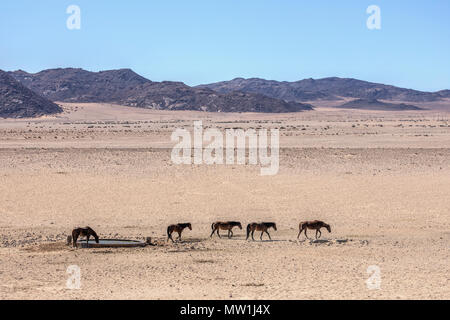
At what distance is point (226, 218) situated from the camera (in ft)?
70.8

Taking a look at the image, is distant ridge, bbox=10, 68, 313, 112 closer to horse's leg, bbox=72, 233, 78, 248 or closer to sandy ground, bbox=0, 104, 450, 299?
sandy ground, bbox=0, 104, 450, 299

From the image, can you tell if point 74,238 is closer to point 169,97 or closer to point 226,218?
point 226,218

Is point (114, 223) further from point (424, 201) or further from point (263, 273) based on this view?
point (424, 201)

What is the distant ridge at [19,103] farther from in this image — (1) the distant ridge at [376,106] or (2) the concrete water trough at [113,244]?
(1) the distant ridge at [376,106]

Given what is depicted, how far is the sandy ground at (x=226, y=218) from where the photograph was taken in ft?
41.1

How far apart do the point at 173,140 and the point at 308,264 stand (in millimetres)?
37234

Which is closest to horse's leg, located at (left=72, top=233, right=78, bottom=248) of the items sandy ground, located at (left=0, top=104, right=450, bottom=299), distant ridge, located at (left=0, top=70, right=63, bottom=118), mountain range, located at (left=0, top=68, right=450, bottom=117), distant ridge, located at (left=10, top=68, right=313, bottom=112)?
sandy ground, located at (left=0, top=104, right=450, bottom=299)

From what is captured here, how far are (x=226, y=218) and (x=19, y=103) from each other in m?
90.4

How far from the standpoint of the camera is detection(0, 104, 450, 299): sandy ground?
41.1 ft

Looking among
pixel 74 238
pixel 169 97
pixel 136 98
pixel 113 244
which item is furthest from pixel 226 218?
pixel 136 98

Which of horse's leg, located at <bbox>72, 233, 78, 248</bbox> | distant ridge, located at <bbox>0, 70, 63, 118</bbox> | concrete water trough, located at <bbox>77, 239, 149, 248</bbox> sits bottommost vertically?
concrete water trough, located at <bbox>77, 239, 149, 248</bbox>

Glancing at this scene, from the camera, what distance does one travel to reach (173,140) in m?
51.0

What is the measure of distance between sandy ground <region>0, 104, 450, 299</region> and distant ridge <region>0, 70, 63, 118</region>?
61841mm
